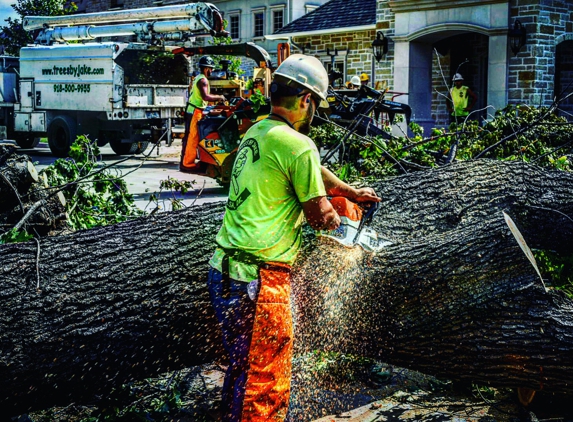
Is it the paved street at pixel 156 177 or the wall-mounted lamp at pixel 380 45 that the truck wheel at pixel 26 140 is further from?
the wall-mounted lamp at pixel 380 45

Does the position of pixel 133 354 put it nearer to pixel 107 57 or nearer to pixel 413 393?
pixel 413 393

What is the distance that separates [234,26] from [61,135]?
61.3 feet

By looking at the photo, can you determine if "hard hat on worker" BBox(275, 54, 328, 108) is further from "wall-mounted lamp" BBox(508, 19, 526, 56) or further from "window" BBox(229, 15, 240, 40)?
"window" BBox(229, 15, 240, 40)

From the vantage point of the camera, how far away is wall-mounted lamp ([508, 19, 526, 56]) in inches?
671

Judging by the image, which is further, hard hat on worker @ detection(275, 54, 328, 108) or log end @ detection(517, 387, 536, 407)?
log end @ detection(517, 387, 536, 407)

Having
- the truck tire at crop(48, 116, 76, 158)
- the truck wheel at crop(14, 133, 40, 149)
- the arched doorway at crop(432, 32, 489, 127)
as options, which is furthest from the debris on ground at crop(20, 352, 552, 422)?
the arched doorway at crop(432, 32, 489, 127)

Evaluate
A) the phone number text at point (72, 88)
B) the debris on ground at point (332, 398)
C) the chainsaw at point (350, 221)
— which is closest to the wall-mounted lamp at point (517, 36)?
the phone number text at point (72, 88)

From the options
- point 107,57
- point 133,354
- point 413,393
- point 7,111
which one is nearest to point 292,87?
point 133,354

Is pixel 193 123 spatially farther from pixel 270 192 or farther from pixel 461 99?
pixel 270 192

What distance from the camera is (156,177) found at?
14.3m

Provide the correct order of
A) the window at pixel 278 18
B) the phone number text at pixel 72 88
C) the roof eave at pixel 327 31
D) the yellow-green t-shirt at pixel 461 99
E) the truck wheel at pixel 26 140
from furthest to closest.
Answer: the window at pixel 278 18 → the roof eave at pixel 327 31 → the truck wheel at pixel 26 140 → the phone number text at pixel 72 88 → the yellow-green t-shirt at pixel 461 99

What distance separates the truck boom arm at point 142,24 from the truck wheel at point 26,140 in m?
2.54

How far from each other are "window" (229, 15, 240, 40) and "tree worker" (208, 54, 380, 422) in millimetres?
32965

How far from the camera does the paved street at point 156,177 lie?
434 inches
